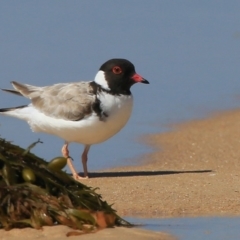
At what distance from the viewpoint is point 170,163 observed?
13297 mm

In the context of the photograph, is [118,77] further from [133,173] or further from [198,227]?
[198,227]

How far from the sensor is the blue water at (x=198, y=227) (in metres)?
7.62

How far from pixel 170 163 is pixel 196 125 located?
106 inches

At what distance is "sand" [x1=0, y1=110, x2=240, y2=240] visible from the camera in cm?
899

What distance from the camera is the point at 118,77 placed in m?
13.1

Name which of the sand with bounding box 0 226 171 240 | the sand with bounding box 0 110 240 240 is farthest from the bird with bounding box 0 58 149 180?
the sand with bounding box 0 226 171 240

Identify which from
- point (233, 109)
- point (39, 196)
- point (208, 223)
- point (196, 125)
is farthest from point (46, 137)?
point (39, 196)

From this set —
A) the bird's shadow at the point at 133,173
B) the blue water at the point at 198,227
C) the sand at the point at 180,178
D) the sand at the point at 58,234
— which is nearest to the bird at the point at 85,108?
the bird's shadow at the point at 133,173

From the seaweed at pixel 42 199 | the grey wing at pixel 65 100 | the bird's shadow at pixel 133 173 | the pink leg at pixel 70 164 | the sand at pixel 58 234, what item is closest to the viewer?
the sand at pixel 58 234

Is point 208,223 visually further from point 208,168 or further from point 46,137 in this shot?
point 46,137

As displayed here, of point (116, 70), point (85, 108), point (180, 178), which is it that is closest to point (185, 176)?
point (180, 178)

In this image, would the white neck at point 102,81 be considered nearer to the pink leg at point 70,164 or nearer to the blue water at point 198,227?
the pink leg at point 70,164

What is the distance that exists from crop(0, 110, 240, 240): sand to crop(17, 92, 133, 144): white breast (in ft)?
1.62

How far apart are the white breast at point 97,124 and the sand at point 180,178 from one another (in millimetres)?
494
